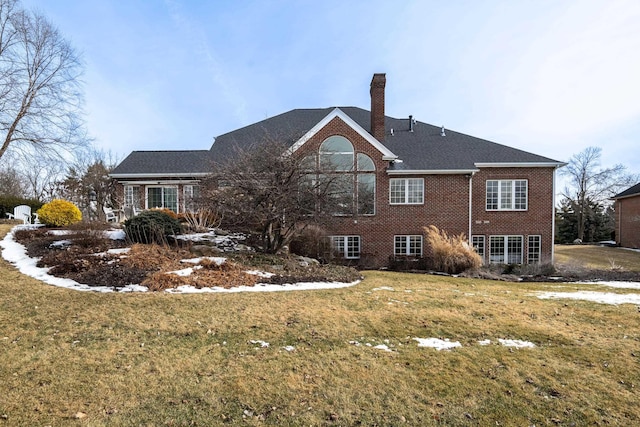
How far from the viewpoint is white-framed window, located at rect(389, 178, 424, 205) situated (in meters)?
15.9

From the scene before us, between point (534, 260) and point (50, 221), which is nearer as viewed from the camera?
point (50, 221)

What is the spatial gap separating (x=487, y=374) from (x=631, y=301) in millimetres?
6331

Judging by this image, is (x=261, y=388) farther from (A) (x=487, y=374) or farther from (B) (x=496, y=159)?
(B) (x=496, y=159)

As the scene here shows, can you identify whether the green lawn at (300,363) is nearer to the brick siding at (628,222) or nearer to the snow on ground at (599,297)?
the snow on ground at (599,297)

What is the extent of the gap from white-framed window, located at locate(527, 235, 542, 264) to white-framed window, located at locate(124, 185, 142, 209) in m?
20.4

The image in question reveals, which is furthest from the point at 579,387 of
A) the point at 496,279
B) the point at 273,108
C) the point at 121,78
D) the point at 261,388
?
the point at 273,108

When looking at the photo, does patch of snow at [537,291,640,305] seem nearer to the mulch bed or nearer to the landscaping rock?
the mulch bed

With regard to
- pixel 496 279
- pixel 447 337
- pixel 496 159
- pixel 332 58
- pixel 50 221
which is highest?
pixel 332 58

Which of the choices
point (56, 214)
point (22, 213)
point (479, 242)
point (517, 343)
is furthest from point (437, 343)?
point (22, 213)

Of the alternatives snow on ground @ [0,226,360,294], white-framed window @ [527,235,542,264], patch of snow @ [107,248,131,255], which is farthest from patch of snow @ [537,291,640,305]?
patch of snow @ [107,248,131,255]

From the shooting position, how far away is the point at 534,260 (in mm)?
15812

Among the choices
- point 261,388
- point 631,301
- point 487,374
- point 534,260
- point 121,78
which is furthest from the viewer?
point 534,260

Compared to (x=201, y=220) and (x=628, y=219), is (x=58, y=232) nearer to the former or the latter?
(x=201, y=220)

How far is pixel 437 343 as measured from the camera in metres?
4.71
